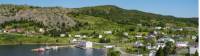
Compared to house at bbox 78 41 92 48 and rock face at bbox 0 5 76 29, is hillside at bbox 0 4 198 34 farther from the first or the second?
house at bbox 78 41 92 48

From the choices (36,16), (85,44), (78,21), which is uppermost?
(36,16)

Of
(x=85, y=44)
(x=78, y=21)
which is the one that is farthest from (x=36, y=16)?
(x=85, y=44)

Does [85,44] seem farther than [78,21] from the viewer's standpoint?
No

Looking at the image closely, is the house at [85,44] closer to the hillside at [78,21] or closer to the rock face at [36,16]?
the hillside at [78,21]

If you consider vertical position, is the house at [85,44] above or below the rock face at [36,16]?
below

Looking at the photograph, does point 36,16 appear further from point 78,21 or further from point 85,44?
point 85,44

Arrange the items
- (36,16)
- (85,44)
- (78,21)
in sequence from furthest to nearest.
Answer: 1. (36,16)
2. (78,21)
3. (85,44)

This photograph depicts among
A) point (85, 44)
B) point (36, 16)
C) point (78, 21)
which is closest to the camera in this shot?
point (85, 44)

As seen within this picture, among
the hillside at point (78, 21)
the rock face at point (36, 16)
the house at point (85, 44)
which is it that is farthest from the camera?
the rock face at point (36, 16)

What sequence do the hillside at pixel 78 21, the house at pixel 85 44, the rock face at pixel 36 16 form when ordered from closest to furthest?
the house at pixel 85 44
the hillside at pixel 78 21
the rock face at pixel 36 16

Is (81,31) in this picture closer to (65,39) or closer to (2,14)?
(65,39)

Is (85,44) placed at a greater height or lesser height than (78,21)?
lesser

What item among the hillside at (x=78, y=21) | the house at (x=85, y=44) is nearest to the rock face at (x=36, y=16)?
the hillside at (x=78, y=21)
